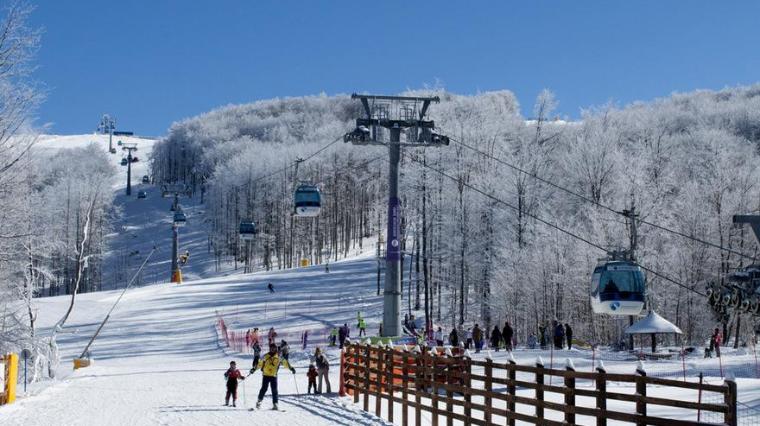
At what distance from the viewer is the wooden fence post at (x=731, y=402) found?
809 cm

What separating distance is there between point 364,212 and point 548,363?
81.0 meters

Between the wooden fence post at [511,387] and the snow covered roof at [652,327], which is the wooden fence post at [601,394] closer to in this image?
the wooden fence post at [511,387]

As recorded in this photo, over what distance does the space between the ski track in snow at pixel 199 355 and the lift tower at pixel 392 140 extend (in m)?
3.18

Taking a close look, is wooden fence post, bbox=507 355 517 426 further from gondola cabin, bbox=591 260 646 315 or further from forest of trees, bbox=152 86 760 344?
forest of trees, bbox=152 86 760 344

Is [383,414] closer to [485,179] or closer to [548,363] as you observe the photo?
[548,363]

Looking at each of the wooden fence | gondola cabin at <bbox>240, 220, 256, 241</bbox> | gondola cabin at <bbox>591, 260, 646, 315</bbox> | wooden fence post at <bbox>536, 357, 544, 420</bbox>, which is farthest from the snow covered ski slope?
gondola cabin at <bbox>591, 260, 646, 315</bbox>

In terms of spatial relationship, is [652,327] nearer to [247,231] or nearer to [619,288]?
[619,288]

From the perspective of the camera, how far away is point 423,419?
16953 millimetres

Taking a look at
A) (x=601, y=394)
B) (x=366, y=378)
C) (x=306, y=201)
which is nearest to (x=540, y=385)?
(x=601, y=394)

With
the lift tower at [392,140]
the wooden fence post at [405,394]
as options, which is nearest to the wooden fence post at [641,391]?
the wooden fence post at [405,394]

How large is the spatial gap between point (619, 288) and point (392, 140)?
9.53 metres

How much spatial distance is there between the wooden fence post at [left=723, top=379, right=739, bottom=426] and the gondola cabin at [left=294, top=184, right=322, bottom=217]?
2673cm

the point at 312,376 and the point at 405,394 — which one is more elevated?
the point at 405,394

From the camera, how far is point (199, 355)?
3934 centimetres
